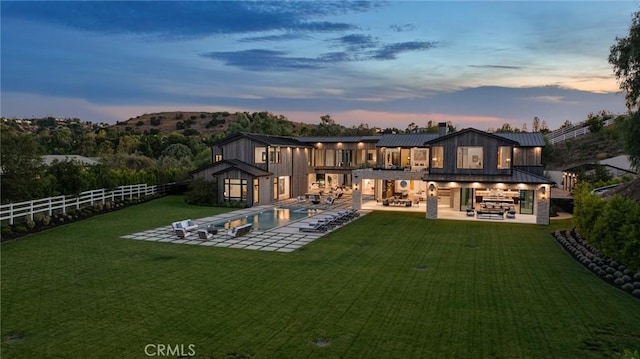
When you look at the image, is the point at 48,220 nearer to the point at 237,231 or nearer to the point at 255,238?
the point at 237,231

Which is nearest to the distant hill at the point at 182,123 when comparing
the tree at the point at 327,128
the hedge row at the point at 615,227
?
the tree at the point at 327,128

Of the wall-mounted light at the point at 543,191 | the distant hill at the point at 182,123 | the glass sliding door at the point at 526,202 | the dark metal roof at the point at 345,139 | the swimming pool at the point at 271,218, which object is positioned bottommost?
the swimming pool at the point at 271,218

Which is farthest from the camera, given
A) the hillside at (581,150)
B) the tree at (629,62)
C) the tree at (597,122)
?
the tree at (597,122)

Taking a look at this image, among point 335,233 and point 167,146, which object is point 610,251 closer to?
point 335,233

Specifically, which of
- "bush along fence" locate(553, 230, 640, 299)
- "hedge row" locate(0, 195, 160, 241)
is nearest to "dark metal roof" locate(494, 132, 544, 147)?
"bush along fence" locate(553, 230, 640, 299)

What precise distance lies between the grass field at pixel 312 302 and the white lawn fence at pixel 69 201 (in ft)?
9.71

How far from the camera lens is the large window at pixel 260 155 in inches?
1292

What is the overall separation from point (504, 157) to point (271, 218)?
14.6 m

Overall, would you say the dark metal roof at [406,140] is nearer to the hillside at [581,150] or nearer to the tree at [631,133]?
the tree at [631,133]

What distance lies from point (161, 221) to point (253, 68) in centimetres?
2657

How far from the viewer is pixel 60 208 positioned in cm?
2178

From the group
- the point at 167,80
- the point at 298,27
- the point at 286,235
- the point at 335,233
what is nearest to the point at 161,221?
the point at 286,235

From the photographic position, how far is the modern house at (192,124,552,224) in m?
24.7

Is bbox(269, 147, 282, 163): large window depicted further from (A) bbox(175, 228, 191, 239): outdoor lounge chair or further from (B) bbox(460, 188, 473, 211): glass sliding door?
(A) bbox(175, 228, 191, 239): outdoor lounge chair
